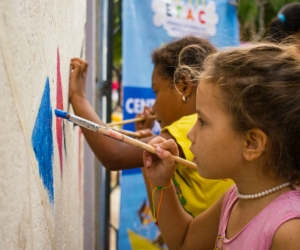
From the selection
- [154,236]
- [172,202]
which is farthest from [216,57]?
[154,236]

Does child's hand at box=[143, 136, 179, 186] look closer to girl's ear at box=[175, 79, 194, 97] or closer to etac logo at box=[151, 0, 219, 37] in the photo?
girl's ear at box=[175, 79, 194, 97]

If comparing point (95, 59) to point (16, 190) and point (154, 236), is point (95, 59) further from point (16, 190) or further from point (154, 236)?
point (16, 190)

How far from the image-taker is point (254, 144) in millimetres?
1024

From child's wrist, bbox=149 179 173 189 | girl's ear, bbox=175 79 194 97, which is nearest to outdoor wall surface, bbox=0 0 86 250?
child's wrist, bbox=149 179 173 189

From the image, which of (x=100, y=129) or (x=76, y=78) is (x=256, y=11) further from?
(x=100, y=129)

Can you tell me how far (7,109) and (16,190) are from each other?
0.14 meters

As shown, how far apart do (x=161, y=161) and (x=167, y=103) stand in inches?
20.2

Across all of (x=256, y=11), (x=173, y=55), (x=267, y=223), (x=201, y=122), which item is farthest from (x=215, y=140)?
(x=256, y=11)

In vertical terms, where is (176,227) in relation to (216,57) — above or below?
below

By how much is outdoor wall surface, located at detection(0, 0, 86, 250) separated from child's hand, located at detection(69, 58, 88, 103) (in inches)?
6.4

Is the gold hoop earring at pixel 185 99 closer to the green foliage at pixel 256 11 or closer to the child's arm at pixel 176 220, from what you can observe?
the child's arm at pixel 176 220

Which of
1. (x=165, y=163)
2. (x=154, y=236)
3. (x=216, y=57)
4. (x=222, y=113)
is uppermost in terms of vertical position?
(x=216, y=57)

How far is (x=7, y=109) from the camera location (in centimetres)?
61

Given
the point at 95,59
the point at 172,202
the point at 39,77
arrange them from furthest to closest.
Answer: the point at 95,59 → the point at 172,202 → the point at 39,77
